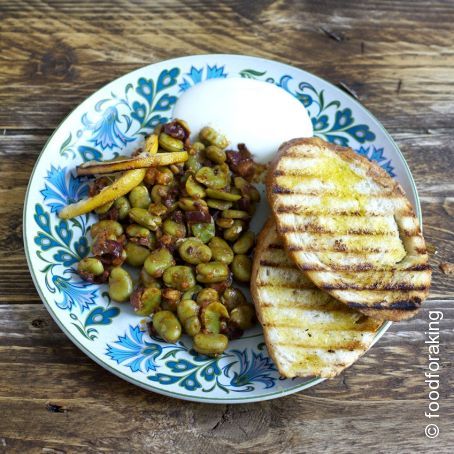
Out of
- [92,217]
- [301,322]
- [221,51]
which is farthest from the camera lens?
[221,51]

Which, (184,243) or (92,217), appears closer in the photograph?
(184,243)

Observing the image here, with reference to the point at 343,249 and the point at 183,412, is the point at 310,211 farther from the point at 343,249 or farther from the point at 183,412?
the point at 183,412

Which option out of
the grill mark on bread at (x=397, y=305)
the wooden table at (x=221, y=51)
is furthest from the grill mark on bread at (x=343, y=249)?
the wooden table at (x=221, y=51)

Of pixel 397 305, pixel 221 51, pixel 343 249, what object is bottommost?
pixel 397 305

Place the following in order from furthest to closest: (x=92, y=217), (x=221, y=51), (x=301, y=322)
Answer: (x=221, y=51) < (x=92, y=217) < (x=301, y=322)

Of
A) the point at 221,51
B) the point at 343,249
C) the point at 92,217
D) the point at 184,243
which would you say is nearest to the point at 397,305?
the point at 343,249

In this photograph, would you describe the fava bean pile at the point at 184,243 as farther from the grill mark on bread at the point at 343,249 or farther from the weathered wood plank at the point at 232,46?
the weathered wood plank at the point at 232,46

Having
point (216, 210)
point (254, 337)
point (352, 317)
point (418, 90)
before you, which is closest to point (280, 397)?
point (254, 337)

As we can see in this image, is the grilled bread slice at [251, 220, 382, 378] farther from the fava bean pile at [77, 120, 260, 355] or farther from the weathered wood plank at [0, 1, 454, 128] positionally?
the weathered wood plank at [0, 1, 454, 128]

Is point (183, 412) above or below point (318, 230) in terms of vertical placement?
below
